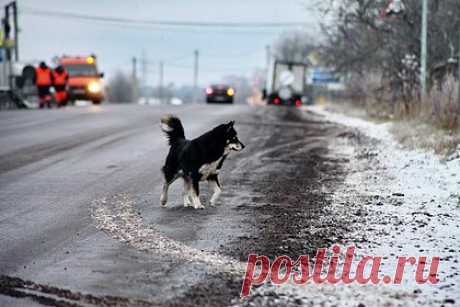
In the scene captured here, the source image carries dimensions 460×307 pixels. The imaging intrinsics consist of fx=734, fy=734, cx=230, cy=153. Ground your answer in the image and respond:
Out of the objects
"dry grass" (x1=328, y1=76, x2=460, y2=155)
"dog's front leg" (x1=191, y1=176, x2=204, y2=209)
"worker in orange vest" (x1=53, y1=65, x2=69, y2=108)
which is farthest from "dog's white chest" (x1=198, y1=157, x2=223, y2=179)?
"worker in orange vest" (x1=53, y1=65, x2=69, y2=108)

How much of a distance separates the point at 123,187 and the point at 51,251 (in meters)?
4.19

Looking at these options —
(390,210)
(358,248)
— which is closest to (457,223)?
(390,210)

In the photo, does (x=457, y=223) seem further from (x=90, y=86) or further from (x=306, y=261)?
(x=90, y=86)

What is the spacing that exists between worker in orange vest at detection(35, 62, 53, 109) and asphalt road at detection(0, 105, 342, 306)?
1936 cm

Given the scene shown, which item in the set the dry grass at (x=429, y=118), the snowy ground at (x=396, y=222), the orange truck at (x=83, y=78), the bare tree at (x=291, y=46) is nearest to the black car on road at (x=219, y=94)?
the orange truck at (x=83, y=78)

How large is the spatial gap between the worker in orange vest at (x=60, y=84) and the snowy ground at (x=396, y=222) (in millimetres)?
24411

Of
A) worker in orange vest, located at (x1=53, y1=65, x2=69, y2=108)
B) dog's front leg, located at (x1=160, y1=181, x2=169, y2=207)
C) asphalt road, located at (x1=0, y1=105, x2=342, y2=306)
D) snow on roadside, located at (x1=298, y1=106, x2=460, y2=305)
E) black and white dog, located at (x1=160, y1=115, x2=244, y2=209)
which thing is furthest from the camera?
worker in orange vest, located at (x1=53, y1=65, x2=69, y2=108)

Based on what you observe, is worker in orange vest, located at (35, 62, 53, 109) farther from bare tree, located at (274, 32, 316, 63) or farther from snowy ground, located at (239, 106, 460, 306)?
bare tree, located at (274, 32, 316, 63)

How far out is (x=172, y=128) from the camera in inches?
385

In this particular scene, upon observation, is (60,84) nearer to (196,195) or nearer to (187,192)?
(187,192)

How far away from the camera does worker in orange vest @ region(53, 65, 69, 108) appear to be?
124 ft

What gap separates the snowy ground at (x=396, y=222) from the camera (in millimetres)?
5617

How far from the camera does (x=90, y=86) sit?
43.8 meters

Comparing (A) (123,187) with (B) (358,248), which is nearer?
(B) (358,248)
